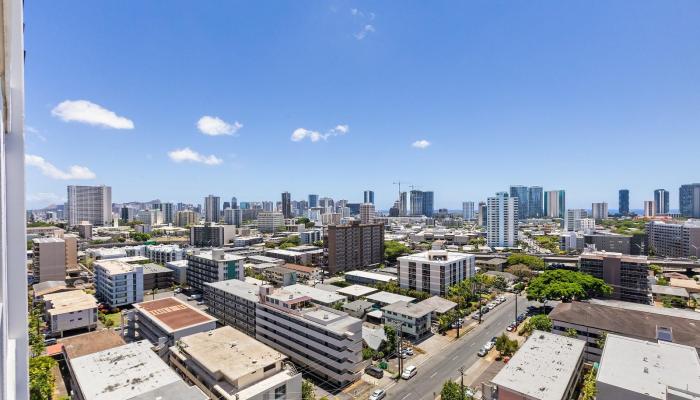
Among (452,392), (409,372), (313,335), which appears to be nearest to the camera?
(452,392)

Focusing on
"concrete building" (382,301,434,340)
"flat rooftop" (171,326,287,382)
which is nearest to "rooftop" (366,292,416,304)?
"concrete building" (382,301,434,340)

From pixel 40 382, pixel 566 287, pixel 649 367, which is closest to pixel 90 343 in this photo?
pixel 40 382

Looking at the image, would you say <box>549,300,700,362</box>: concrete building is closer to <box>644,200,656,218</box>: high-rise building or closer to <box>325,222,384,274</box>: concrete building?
<box>325,222,384,274</box>: concrete building

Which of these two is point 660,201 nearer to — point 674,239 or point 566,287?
point 674,239

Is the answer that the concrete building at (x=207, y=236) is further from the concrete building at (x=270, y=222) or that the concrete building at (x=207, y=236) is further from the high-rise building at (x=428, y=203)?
the high-rise building at (x=428, y=203)

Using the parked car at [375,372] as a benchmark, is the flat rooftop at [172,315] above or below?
above

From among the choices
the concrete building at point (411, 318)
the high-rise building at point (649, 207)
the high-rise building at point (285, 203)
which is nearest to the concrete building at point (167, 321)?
the concrete building at point (411, 318)
